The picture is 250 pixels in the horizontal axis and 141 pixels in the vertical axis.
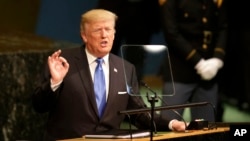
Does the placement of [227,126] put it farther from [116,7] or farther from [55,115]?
[116,7]

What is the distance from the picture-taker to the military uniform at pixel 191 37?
4961mm

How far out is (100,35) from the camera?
3998 mm

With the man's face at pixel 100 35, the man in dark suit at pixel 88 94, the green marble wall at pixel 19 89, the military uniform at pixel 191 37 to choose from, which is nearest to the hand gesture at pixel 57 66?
the man in dark suit at pixel 88 94

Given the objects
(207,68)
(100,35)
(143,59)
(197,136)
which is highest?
(100,35)

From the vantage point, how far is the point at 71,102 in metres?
4.00

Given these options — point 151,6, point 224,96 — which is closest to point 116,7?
point 151,6

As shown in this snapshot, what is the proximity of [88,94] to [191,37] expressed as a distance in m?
1.30

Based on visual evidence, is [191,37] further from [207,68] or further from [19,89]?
[19,89]

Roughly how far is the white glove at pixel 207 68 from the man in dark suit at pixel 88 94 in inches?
38.5

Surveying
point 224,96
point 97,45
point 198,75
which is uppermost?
point 97,45

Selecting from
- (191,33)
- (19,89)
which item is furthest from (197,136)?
(19,89)


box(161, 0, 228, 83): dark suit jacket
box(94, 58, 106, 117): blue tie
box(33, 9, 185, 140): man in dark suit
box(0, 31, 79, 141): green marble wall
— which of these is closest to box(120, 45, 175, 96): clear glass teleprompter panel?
box(33, 9, 185, 140): man in dark suit

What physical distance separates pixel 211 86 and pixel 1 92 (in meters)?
1.40

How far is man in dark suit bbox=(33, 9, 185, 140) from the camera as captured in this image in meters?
3.98
